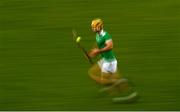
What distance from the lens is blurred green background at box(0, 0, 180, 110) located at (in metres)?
14.4

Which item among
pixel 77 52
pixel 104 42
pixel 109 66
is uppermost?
pixel 77 52

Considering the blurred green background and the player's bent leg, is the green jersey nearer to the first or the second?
the player's bent leg

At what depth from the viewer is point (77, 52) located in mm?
16453

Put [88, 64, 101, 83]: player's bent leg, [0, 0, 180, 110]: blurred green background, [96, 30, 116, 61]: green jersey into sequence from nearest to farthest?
1. [96, 30, 116, 61]: green jersey
2. [88, 64, 101, 83]: player's bent leg
3. [0, 0, 180, 110]: blurred green background

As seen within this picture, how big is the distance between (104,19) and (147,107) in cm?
450

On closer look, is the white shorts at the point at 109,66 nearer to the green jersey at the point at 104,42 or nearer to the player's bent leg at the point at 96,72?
the green jersey at the point at 104,42

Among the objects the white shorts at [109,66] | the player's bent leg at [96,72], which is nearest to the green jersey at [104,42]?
the white shorts at [109,66]

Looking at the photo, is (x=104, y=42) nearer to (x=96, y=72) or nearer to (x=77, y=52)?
A: (x=96, y=72)

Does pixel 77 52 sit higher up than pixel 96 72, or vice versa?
pixel 77 52

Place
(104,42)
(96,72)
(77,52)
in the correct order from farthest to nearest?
(77,52)
(96,72)
(104,42)

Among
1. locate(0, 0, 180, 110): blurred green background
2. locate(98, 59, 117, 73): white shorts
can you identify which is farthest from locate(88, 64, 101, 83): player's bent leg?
locate(0, 0, 180, 110): blurred green background

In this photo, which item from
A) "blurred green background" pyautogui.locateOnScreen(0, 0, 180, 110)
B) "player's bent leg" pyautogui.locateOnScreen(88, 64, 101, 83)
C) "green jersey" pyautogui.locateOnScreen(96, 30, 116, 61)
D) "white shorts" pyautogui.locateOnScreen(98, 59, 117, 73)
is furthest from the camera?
"blurred green background" pyautogui.locateOnScreen(0, 0, 180, 110)

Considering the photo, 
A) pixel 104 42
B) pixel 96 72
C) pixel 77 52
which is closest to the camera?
pixel 104 42

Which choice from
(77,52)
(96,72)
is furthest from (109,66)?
(77,52)
